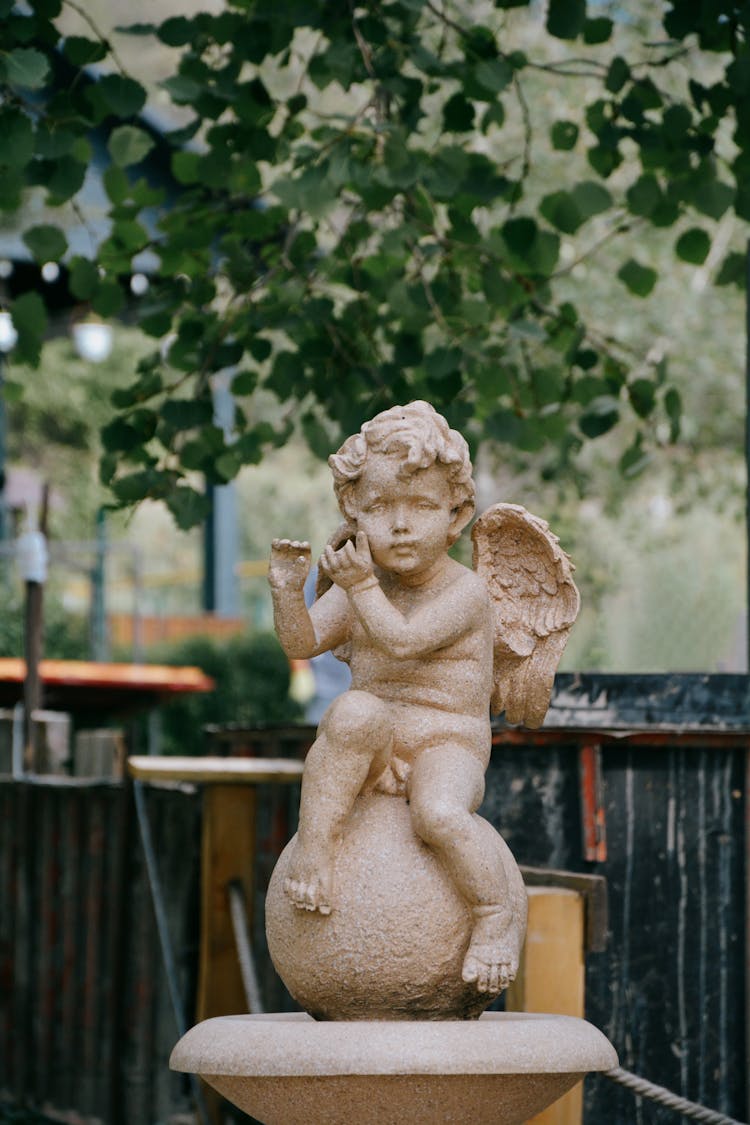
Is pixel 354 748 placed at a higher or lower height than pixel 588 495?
lower

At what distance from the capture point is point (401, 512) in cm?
370

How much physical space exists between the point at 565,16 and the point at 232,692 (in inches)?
371

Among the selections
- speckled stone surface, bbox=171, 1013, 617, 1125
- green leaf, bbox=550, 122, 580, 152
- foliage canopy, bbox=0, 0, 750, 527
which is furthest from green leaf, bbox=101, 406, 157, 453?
speckled stone surface, bbox=171, 1013, 617, 1125

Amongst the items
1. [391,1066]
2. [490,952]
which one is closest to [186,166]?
[490,952]

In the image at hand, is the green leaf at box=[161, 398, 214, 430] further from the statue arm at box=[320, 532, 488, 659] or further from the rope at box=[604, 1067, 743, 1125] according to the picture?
the rope at box=[604, 1067, 743, 1125]

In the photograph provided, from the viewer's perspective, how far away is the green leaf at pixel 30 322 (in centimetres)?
625

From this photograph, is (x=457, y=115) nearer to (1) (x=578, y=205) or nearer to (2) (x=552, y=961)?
(1) (x=578, y=205)

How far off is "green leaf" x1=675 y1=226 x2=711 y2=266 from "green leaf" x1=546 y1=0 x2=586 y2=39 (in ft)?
3.14

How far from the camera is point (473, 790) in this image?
3.58 m

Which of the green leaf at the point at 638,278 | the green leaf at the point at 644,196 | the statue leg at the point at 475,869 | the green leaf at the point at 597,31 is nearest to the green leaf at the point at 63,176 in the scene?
the green leaf at the point at 597,31

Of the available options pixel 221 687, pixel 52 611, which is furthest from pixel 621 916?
pixel 52 611

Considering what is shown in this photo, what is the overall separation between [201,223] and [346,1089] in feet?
14.4

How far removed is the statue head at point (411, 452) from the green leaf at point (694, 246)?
2.94 m

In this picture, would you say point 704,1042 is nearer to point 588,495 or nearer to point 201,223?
point 201,223
